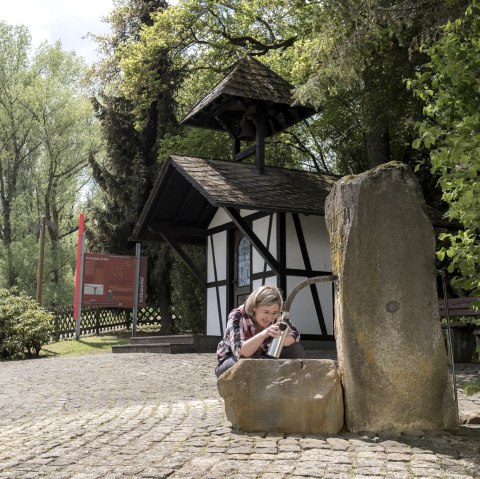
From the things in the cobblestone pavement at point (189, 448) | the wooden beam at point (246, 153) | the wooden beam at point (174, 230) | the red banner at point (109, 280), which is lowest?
the cobblestone pavement at point (189, 448)

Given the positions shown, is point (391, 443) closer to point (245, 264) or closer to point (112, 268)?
point (245, 264)

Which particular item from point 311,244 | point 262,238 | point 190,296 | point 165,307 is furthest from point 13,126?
point 311,244

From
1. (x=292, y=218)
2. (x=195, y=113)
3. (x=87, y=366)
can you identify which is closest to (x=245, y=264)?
(x=292, y=218)

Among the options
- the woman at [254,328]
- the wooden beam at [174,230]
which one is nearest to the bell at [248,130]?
the wooden beam at [174,230]

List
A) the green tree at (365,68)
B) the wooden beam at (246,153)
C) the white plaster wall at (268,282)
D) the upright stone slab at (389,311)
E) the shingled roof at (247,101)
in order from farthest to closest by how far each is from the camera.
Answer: the wooden beam at (246,153) < the shingled roof at (247,101) < the white plaster wall at (268,282) < the green tree at (365,68) < the upright stone slab at (389,311)

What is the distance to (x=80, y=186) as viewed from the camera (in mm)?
41219

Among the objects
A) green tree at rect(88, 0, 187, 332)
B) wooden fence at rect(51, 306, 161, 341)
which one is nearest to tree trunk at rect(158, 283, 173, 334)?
green tree at rect(88, 0, 187, 332)

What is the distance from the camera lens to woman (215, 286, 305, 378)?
586 cm

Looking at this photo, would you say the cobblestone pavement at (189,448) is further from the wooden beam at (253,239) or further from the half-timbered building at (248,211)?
the half-timbered building at (248,211)

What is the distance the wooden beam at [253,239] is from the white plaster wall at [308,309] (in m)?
0.63

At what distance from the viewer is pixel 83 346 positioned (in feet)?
67.9

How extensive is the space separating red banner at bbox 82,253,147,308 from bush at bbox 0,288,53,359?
236 centimetres

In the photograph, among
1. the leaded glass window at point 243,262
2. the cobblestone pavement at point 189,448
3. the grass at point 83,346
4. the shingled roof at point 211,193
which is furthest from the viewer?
the grass at point 83,346

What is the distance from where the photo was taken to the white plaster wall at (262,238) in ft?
49.8
